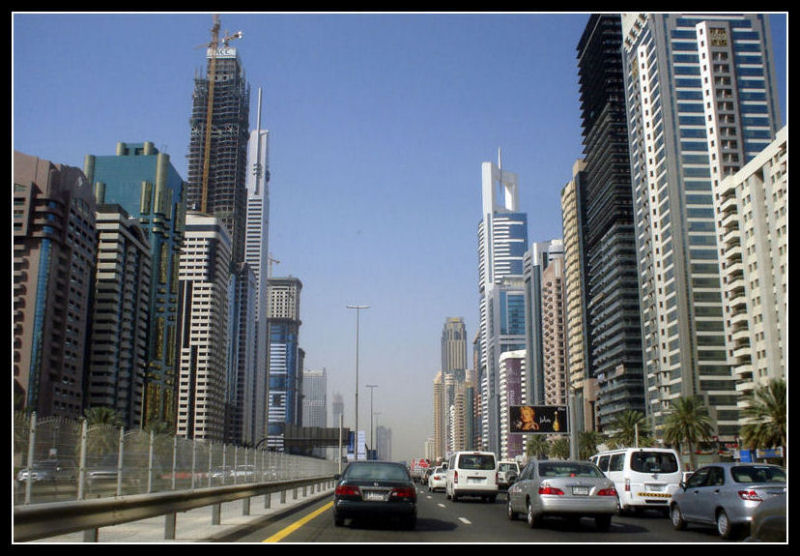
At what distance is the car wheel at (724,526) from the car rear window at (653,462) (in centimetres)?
618

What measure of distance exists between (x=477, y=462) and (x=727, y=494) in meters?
16.4

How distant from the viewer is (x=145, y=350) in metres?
197

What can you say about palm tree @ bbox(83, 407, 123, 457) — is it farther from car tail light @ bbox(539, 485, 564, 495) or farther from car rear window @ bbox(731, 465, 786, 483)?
car rear window @ bbox(731, 465, 786, 483)

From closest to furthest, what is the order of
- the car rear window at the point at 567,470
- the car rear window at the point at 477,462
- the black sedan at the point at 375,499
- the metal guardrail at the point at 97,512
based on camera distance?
the metal guardrail at the point at 97,512
the black sedan at the point at 375,499
the car rear window at the point at 567,470
the car rear window at the point at 477,462

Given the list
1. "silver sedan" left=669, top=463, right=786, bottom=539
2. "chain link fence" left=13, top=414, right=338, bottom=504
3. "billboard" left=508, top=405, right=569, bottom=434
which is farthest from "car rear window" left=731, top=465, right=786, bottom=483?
"billboard" left=508, top=405, right=569, bottom=434

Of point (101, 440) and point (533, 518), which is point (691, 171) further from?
point (101, 440)

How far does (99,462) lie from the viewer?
11859 mm

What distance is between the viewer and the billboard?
73.7 metres

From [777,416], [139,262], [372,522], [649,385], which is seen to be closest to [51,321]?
[139,262]

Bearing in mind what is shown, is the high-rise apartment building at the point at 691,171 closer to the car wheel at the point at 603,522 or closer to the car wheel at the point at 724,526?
the car wheel at the point at 603,522

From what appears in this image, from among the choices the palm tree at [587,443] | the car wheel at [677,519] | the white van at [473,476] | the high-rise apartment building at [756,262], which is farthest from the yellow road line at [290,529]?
the palm tree at [587,443]

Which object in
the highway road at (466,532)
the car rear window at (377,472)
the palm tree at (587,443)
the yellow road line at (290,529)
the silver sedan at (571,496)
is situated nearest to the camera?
the yellow road line at (290,529)

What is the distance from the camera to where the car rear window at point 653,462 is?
21.6m
